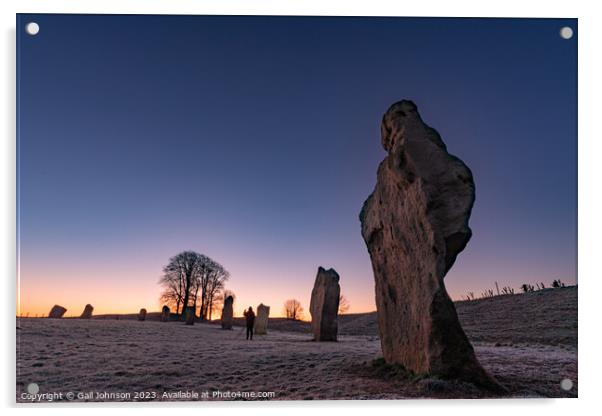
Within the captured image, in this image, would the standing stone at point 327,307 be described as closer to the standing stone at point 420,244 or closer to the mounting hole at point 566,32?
the standing stone at point 420,244

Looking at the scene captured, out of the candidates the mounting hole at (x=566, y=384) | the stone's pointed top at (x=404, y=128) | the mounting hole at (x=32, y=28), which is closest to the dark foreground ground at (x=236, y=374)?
the mounting hole at (x=566, y=384)

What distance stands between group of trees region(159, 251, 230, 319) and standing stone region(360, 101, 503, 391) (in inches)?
1139

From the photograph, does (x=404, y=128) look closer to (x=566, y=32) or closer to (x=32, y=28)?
(x=566, y=32)

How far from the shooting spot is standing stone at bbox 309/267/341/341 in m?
18.3

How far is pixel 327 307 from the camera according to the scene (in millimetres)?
18750

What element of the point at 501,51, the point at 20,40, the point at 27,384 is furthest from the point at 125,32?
the point at 501,51

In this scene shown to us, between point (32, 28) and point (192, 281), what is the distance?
1209 inches

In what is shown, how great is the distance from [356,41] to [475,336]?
1321 centimetres

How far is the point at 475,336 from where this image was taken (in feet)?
62.3

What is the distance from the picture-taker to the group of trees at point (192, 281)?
37406mm

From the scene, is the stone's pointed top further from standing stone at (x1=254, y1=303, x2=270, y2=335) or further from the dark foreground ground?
standing stone at (x1=254, y1=303, x2=270, y2=335)

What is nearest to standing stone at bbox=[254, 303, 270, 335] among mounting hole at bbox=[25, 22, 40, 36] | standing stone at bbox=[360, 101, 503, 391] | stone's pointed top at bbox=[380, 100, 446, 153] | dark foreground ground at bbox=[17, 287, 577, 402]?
dark foreground ground at bbox=[17, 287, 577, 402]

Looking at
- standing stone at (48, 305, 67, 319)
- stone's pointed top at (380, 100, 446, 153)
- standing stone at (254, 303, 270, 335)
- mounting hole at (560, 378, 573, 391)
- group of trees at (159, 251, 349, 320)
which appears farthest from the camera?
group of trees at (159, 251, 349, 320)
